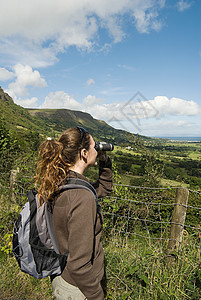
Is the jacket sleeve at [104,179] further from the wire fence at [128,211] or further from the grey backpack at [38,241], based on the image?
the wire fence at [128,211]

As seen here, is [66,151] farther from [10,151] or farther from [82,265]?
[10,151]

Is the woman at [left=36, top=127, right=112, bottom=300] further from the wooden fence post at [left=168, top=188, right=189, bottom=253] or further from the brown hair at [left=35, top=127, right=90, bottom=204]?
the wooden fence post at [left=168, top=188, right=189, bottom=253]

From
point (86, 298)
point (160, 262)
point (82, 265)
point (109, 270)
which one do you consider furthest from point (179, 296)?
point (82, 265)

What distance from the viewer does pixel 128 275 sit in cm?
257

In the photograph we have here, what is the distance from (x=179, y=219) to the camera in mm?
2719

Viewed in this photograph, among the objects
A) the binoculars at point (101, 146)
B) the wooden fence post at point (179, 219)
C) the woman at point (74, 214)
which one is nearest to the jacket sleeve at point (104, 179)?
the binoculars at point (101, 146)

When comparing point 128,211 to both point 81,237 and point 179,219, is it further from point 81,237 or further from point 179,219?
point 81,237

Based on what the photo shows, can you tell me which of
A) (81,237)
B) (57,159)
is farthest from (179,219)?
(57,159)

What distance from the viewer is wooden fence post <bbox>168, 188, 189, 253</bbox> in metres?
2.69

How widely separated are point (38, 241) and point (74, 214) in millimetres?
458

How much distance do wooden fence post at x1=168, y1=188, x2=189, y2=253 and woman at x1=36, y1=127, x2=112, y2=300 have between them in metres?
1.54

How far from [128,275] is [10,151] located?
6241mm

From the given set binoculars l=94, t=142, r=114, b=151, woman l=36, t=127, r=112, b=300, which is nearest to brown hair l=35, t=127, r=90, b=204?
woman l=36, t=127, r=112, b=300

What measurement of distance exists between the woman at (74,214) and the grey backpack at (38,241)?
0.19 feet
